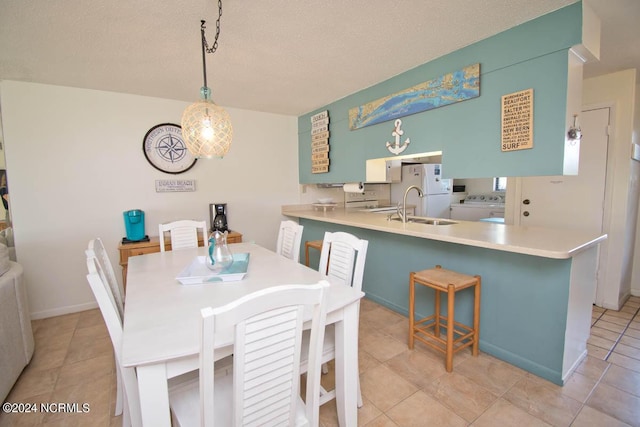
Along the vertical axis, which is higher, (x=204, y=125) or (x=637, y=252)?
(x=204, y=125)

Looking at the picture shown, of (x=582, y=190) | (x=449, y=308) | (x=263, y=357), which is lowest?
(x=449, y=308)

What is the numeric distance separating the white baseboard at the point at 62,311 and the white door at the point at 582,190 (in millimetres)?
4748

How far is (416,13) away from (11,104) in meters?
3.45

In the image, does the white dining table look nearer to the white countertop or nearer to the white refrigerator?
the white countertop

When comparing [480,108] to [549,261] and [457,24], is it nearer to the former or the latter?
[457,24]

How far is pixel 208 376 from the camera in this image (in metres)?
0.83

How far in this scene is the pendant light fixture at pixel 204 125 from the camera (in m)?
1.75

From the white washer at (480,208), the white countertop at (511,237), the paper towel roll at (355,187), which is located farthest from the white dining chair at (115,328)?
the white washer at (480,208)

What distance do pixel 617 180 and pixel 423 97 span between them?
6.64 ft

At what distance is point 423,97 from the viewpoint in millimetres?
2475

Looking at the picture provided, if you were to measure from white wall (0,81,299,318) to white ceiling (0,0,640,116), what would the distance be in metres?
0.26

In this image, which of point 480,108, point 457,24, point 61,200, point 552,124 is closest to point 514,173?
point 552,124

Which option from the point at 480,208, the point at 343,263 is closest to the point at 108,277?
the point at 343,263

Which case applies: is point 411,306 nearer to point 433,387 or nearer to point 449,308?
point 449,308
